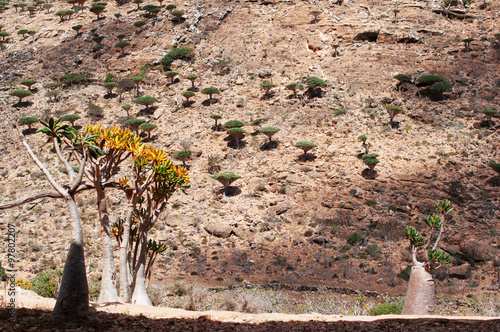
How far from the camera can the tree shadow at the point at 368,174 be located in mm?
25484

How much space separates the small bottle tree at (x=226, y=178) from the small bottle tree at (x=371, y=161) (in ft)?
27.8

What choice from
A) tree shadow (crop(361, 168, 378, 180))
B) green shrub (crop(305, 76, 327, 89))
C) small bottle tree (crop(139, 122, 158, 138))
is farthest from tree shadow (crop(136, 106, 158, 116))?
tree shadow (crop(361, 168, 378, 180))

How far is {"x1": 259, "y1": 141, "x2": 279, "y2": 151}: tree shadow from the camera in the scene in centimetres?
2848

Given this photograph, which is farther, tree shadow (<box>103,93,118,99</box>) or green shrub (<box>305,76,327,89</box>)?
tree shadow (<box>103,93,118,99</box>)

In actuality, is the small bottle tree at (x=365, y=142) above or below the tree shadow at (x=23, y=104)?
below

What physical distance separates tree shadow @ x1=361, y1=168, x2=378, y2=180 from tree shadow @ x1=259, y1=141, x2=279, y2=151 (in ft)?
21.7

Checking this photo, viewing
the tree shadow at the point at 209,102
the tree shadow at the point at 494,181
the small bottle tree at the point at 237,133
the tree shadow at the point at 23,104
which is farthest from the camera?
the tree shadow at the point at 23,104

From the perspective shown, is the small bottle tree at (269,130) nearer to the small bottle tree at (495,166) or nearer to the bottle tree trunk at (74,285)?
the small bottle tree at (495,166)

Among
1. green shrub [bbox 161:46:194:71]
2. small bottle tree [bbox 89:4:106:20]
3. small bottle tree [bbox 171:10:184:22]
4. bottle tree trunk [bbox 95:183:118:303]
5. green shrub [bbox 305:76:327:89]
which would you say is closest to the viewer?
bottle tree trunk [bbox 95:183:118:303]

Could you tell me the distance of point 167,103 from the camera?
33.9 m

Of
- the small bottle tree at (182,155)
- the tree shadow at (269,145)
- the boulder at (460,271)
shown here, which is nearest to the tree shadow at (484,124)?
the boulder at (460,271)

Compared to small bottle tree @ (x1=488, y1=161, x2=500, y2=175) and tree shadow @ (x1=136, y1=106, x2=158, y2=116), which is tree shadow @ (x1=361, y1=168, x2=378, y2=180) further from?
tree shadow @ (x1=136, y1=106, x2=158, y2=116)

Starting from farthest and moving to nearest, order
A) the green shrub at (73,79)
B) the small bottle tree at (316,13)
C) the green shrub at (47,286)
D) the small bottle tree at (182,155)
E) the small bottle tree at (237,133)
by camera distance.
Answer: the small bottle tree at (316,13) < the green shrub at (73,79) < the small bottle tree at (237,133) < the small bottle tree at (182,155) < the green shrub at (47,286)

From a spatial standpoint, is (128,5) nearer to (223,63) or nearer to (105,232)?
(223,63)
